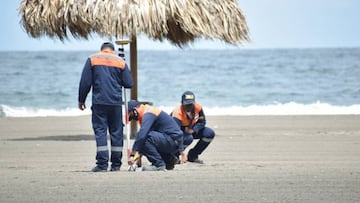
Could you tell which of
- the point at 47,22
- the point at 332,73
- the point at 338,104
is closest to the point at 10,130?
the point at 47,22

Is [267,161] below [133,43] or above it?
below

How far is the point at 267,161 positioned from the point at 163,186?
151 inches

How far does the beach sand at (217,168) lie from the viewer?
33.2 ft

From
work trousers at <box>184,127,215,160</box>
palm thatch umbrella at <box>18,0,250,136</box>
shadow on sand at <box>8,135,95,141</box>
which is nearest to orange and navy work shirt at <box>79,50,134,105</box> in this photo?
work trousers at <box>184,127,215,160</box>

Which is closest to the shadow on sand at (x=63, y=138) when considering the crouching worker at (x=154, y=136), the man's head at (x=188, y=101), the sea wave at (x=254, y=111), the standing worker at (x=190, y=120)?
the standing worker at (x=190, y=120)

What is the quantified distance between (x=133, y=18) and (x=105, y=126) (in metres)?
4.62

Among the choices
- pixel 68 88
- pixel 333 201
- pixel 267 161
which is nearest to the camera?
pixel 333 201

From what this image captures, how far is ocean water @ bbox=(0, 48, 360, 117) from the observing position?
31.3m

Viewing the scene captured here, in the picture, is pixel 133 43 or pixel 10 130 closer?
pixel 133 43

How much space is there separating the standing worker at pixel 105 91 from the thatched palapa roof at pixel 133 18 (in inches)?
172

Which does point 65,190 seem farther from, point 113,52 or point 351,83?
point 351,83

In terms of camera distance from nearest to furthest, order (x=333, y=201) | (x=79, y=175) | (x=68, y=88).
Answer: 1. (x=333, y=201)
2. (x=79, y=175)
3. (x=68, y=88)

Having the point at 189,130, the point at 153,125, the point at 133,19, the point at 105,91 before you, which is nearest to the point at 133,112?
the point at 153,125

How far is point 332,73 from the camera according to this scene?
48.6 meters
